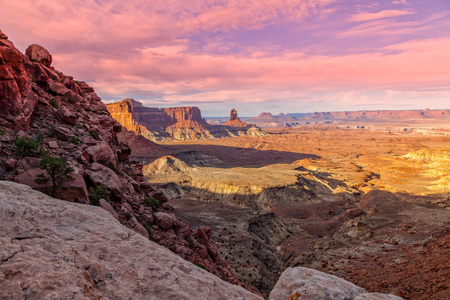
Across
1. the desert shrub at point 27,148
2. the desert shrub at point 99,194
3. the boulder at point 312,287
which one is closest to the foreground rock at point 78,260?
the boulder at point 312,287

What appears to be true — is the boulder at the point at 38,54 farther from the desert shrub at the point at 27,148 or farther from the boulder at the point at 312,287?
the boulder at the point at 312,287

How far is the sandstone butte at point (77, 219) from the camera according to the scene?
6.36m

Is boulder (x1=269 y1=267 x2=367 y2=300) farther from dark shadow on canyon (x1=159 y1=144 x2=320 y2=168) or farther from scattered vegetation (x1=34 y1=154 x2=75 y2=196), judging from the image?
dark shadow on canyon (x1=159 y1=144 x2=320 y2=168)

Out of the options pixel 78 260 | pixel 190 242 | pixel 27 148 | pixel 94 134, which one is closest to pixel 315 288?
pixel 78 260

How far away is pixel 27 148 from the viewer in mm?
13273

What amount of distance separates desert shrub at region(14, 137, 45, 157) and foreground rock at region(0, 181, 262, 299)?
3.79 meters

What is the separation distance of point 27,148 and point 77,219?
6.69 m

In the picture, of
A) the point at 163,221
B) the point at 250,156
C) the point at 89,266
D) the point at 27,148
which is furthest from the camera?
the point at 250,156

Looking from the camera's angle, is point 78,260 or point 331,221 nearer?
point 78,260

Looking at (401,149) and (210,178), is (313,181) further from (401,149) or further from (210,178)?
(401,149)

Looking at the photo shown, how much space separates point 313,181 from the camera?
7488cm

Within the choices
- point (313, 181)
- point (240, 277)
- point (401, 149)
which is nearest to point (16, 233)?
point (240, 277)

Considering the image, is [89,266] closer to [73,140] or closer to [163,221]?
[163,221]

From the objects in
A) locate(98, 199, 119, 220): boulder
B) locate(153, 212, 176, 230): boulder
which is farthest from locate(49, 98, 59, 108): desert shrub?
locate(153, 212, 176, 230): boulder
